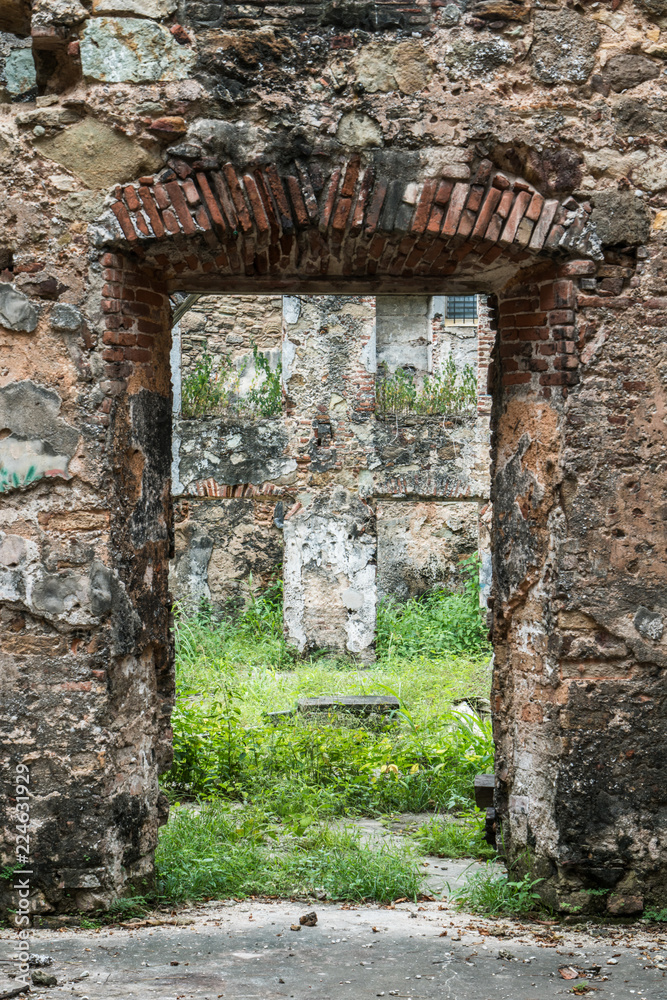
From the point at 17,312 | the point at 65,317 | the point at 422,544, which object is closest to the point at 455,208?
the point at 65,317

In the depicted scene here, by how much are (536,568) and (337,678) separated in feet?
20.1

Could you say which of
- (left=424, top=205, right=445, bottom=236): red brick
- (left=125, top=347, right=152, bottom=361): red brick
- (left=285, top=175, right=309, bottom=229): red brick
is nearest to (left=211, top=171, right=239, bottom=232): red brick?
(left=285, top=175, right=309, bottom=229): red brick

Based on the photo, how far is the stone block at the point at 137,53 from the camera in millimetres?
3738

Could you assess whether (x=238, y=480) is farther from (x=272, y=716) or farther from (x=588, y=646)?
(x=588, y=646)

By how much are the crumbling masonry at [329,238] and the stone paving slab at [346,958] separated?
25 cm

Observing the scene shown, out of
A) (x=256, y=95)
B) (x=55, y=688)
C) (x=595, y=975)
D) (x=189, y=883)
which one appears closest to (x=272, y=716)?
(x=189, y=883)

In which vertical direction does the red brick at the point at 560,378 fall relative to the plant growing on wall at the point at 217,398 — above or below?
below

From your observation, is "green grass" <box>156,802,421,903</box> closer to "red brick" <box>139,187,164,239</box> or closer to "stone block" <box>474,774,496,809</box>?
"stone block" <box>474,774,496,809</box>

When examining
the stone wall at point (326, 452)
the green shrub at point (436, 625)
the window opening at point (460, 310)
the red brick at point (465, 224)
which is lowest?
the green shrub at point (436, 625)

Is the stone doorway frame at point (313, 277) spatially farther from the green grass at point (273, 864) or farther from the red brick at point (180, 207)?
the green grass at point (273, 864)

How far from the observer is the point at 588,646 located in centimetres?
385

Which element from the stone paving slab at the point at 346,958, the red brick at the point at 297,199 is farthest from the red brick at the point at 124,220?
the stone paving slab at the point at 346,958

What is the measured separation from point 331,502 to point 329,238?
7.41 metres

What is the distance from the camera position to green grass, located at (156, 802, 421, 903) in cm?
427
